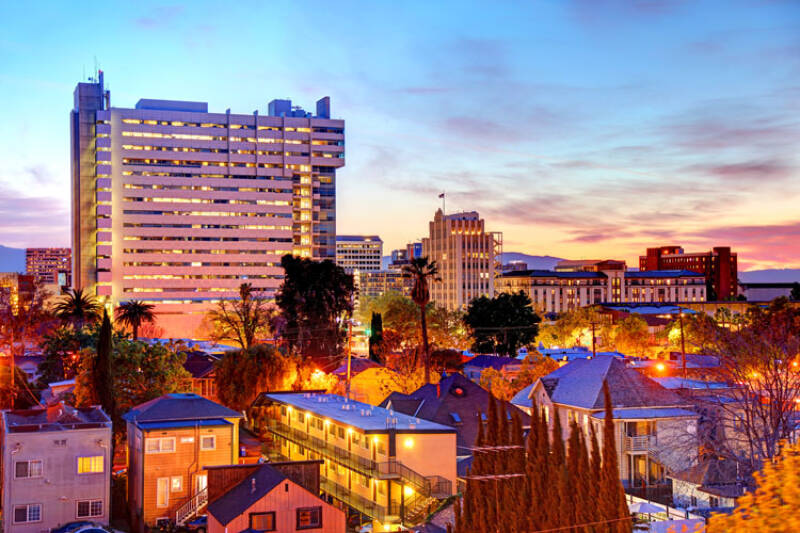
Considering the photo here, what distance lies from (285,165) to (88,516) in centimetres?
14823

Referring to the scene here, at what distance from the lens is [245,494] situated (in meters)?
34.3

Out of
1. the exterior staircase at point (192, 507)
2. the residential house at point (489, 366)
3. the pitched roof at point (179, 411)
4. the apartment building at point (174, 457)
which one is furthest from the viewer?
the residential house at point (489, 366)

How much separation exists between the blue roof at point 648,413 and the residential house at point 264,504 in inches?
692

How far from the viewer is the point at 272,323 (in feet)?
321

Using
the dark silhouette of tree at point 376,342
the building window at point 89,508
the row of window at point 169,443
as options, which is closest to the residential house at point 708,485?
the row of window at point 169,443

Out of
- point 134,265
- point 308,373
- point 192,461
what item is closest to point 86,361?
point 192,461

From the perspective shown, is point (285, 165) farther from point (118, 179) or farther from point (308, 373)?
point (308, 373)

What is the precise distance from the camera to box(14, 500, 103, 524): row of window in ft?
123

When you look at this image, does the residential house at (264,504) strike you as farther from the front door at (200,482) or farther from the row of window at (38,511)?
the row of window at (38,511)

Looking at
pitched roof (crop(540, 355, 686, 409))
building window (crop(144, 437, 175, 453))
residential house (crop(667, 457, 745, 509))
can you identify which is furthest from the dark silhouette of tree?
residential house (crop(667, 457, 745, 509))

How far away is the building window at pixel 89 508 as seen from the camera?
38281 millimetres

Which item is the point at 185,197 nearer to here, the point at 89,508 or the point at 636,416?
the point at 89,508

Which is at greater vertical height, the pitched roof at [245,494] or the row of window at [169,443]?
the row of window at [169,443]

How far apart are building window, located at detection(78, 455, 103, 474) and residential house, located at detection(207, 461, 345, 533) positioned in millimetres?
7110
